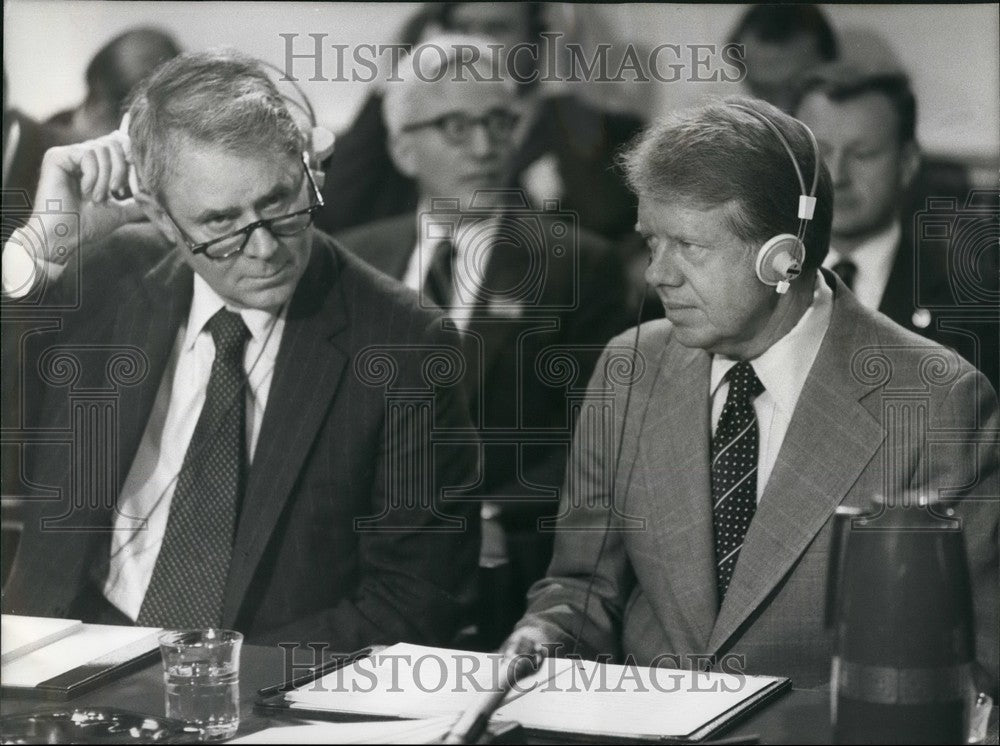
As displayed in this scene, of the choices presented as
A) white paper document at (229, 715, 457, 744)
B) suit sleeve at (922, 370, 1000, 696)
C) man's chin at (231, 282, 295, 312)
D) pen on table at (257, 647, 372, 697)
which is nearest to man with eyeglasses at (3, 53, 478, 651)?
man's chin at (231, 282, 295, 312)

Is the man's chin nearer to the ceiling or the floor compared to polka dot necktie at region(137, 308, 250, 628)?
nearer to the ceiling

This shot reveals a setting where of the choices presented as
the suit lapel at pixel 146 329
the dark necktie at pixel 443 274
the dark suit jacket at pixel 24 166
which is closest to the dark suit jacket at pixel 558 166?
the dark necktie at pixel 443 274

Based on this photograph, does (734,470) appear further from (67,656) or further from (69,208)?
(69,208)

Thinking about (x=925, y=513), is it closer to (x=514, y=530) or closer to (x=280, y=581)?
(x=514, y=530)

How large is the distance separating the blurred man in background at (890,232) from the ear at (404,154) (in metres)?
0.75

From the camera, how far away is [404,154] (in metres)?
2.40

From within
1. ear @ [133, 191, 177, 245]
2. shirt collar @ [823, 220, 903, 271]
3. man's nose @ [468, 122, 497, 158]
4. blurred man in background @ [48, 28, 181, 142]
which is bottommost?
shirt collar @ [823, 220, 903, 271]

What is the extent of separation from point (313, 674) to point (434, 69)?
1174mm

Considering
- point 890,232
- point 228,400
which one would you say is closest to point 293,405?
point 228,400

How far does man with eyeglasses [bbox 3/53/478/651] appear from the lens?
7.85 ft

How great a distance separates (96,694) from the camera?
1.85 meters

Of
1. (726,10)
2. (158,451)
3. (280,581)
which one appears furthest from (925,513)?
(158,451)

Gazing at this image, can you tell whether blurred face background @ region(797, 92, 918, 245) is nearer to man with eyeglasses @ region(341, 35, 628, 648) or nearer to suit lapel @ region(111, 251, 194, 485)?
man with eyeglasses @ region(341, 35, 628, 648)

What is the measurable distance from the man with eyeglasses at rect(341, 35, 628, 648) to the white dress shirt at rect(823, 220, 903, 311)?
43 cm
